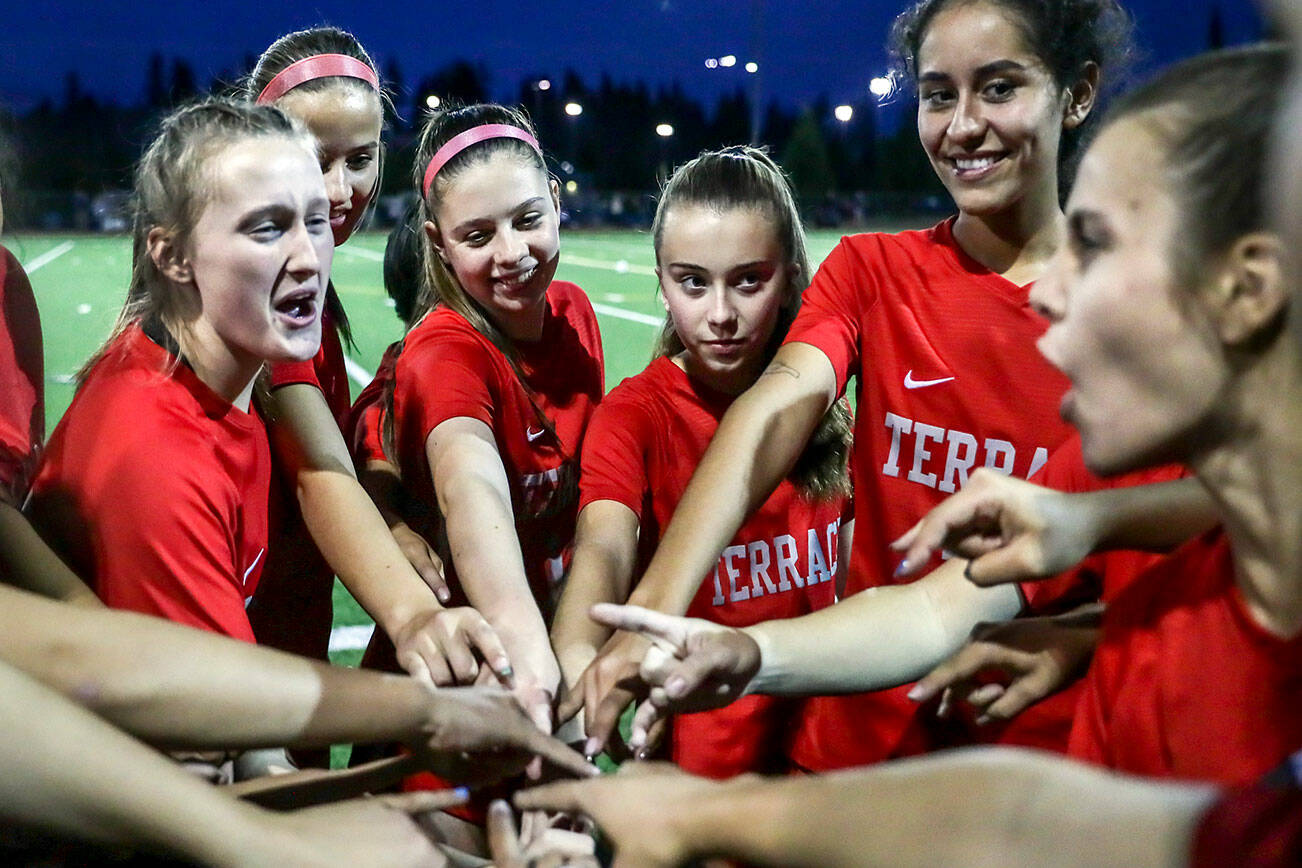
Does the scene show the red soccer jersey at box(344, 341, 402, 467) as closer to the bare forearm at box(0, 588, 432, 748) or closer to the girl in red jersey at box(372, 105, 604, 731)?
the girl in red jersey at box(372, 105, 604, 731)

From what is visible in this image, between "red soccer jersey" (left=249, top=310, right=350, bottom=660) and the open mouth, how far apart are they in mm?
347

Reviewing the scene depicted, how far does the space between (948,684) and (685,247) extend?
1.31 m

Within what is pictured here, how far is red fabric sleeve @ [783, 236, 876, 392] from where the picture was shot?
2371 mm

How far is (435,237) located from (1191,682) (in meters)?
2.24

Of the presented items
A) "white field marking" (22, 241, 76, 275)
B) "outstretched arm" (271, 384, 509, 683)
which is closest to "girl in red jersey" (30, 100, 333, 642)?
"outstretched arm" (271, 384, 509, 683)

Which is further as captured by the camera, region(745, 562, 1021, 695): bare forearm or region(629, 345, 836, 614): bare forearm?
region(629, 345, 836, 614): bare forearm

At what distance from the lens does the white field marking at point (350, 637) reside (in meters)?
4.64

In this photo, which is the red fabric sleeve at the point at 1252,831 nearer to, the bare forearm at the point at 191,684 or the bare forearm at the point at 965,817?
the bare forearm at the point at 965,817

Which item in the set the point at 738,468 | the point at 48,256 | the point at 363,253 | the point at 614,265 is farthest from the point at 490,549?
the point at 48,256

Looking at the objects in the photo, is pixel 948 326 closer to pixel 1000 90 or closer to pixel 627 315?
pixel 1000 90

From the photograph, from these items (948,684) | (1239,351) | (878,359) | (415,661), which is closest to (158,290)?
(415,661)

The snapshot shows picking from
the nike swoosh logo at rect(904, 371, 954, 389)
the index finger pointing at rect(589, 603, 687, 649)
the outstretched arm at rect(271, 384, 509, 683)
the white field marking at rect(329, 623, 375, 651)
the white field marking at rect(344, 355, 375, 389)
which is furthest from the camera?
the white field marking at rect(344, 355, 375, 389)

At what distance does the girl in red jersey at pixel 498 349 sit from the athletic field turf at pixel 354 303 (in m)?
0.62

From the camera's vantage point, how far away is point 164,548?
1.89 meters
